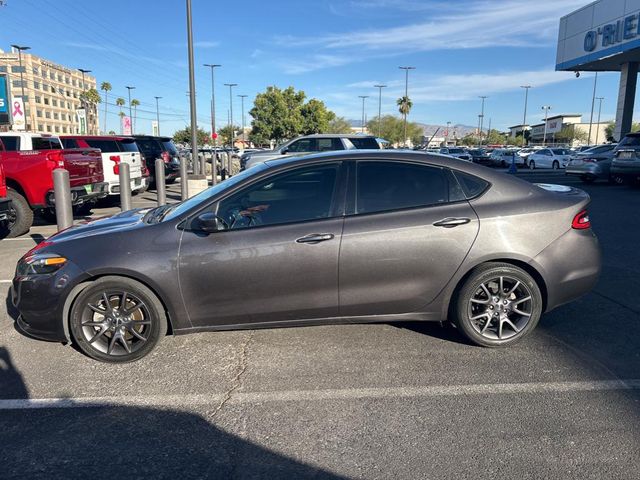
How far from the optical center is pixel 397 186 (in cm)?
400

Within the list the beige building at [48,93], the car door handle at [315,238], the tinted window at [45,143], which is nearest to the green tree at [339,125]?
the beige building at [48,93]

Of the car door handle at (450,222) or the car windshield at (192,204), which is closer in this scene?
the car door handle at (450,222)

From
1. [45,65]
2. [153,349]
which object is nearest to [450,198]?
[153,349]

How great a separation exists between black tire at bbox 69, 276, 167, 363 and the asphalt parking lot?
0.14 meters

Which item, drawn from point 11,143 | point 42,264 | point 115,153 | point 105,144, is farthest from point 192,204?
point 105,144

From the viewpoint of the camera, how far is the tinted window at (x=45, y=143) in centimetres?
972

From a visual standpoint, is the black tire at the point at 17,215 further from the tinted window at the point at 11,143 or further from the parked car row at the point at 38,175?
the tinted window at the point at 11,143

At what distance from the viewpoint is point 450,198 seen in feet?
13.1

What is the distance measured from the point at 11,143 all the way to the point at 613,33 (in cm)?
2835

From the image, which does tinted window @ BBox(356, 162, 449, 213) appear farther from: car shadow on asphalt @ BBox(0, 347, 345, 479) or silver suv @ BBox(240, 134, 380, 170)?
silver suv @ BBox(240, 134, 380, 170)

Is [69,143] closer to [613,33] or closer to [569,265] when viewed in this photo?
[569,265]

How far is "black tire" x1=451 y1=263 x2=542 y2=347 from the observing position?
3920 millimetres

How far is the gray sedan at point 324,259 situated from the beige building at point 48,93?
343 ft

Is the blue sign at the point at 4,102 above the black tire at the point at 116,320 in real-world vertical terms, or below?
above
